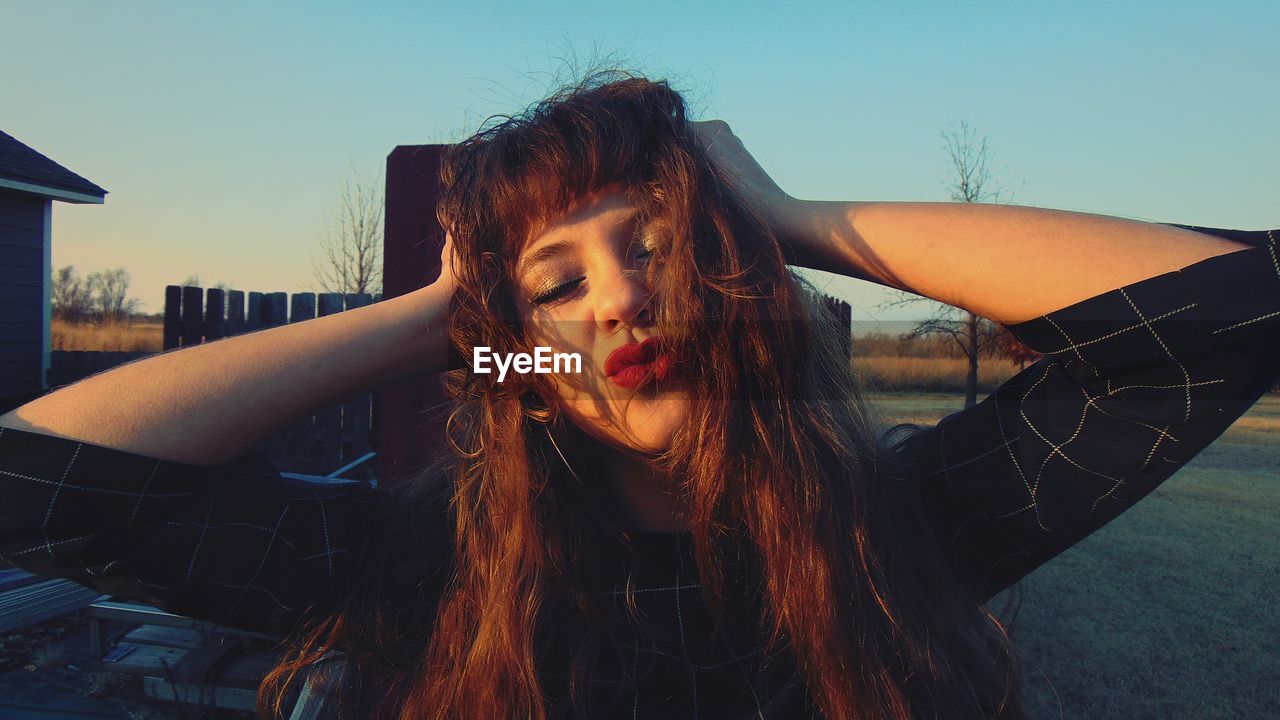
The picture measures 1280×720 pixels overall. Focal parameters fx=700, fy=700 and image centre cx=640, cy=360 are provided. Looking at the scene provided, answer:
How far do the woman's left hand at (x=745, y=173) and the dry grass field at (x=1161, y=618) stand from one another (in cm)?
54

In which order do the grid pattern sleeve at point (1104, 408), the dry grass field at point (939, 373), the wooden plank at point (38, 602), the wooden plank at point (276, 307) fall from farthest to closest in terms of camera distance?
the dry grass field at point (939, 373)
the wooden plank at point (276, 307)
the wooden plank at point (38, 602)
the grid pattern sleeve at point (1104, 408)

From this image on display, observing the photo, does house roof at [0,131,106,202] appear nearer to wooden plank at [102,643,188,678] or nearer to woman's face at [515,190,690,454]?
wooden plank at [102,643,188,678]

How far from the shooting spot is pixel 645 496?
144 centimetres

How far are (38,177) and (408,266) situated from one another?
312 inches

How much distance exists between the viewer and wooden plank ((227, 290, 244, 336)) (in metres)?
7.27

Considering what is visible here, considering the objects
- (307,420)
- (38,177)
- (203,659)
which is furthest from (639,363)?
(38,177)

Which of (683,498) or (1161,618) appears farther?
(1161,618)

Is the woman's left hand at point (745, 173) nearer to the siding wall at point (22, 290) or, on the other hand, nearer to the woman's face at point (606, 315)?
the woman's face at point (606, 315)

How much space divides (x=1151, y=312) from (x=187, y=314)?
26.3 ft

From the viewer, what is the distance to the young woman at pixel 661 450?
1.09 m

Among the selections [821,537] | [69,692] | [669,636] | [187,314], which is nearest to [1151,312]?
[821,537]

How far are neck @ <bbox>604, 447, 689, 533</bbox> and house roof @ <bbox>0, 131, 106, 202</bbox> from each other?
10.2m

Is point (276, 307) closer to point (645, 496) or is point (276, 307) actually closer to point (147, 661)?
point (147, 661)

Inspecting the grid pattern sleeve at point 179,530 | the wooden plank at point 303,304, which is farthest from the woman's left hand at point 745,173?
the wooden plank at point 303,304
